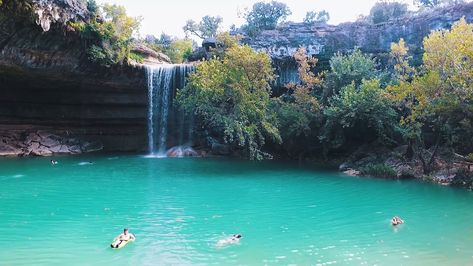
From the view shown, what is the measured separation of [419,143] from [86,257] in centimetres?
1797

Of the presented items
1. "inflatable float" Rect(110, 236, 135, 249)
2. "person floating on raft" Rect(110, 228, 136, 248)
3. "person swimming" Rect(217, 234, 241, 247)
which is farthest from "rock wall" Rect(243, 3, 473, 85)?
"inflatable float" Rect(110, 236, 135, 249)

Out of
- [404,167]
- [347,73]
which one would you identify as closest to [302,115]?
[347,73]

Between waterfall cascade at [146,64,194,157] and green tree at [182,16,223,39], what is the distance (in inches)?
1289

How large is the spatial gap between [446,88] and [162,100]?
2096 cm

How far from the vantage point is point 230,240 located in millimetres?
11094

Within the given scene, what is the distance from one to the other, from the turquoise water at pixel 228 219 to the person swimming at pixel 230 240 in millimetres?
198

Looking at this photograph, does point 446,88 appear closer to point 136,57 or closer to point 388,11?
point 136,57

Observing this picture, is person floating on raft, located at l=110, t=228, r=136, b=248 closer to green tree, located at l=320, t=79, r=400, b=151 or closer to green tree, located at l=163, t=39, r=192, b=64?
green tree, located at l=320, t=79, r=400, b=151

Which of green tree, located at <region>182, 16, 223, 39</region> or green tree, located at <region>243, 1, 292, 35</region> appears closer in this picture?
green tree, located at <region>243, 1, 292, 35</region>

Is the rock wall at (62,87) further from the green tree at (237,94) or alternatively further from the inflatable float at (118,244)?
the inflatable float at (118,244)

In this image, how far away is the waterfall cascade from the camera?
3253 cm

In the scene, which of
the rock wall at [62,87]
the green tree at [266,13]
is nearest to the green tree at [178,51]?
the green tree at [266,13]

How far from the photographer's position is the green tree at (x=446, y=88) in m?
18.5

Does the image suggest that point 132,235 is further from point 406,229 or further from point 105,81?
point 105,81
